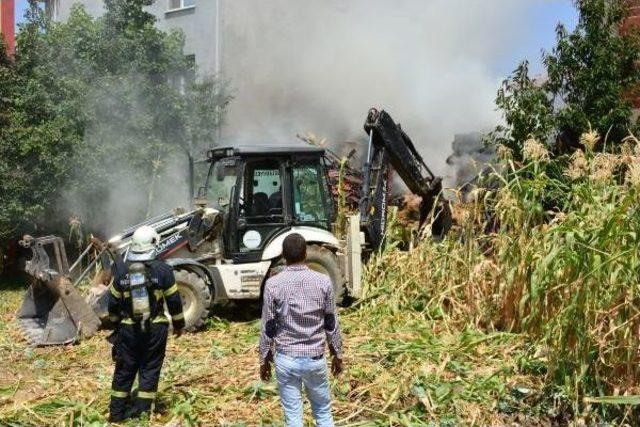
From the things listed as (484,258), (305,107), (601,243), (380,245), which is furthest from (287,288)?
(305,107)

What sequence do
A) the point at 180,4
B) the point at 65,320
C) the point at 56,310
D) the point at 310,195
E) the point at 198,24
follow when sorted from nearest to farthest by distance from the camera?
the point at 65,320
the point at 56,310
the point at 310,195
the point at 198,24
the point at 180,4

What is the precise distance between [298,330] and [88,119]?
10480 millimetres

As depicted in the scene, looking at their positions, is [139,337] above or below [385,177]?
below

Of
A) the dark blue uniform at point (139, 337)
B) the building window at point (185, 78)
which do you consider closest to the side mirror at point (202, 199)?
the dark blue uniform at point (139, 337)

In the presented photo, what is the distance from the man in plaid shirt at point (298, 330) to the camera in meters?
4.52

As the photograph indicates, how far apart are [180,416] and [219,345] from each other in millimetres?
2429

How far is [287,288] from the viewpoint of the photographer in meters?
4.57

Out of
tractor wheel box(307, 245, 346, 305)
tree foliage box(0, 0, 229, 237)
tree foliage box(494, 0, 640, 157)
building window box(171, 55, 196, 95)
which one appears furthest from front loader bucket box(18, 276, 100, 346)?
building window box(171, 55, 196, 95)

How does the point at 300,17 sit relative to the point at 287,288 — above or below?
above

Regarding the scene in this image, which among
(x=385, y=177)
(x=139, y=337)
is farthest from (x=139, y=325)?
(x=385, y=177)

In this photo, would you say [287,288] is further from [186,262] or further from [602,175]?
[186,262]

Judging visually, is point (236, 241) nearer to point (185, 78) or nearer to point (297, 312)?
point (297, 312)

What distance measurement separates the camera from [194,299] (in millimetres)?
8734

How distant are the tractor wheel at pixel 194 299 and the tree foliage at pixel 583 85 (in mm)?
5128
